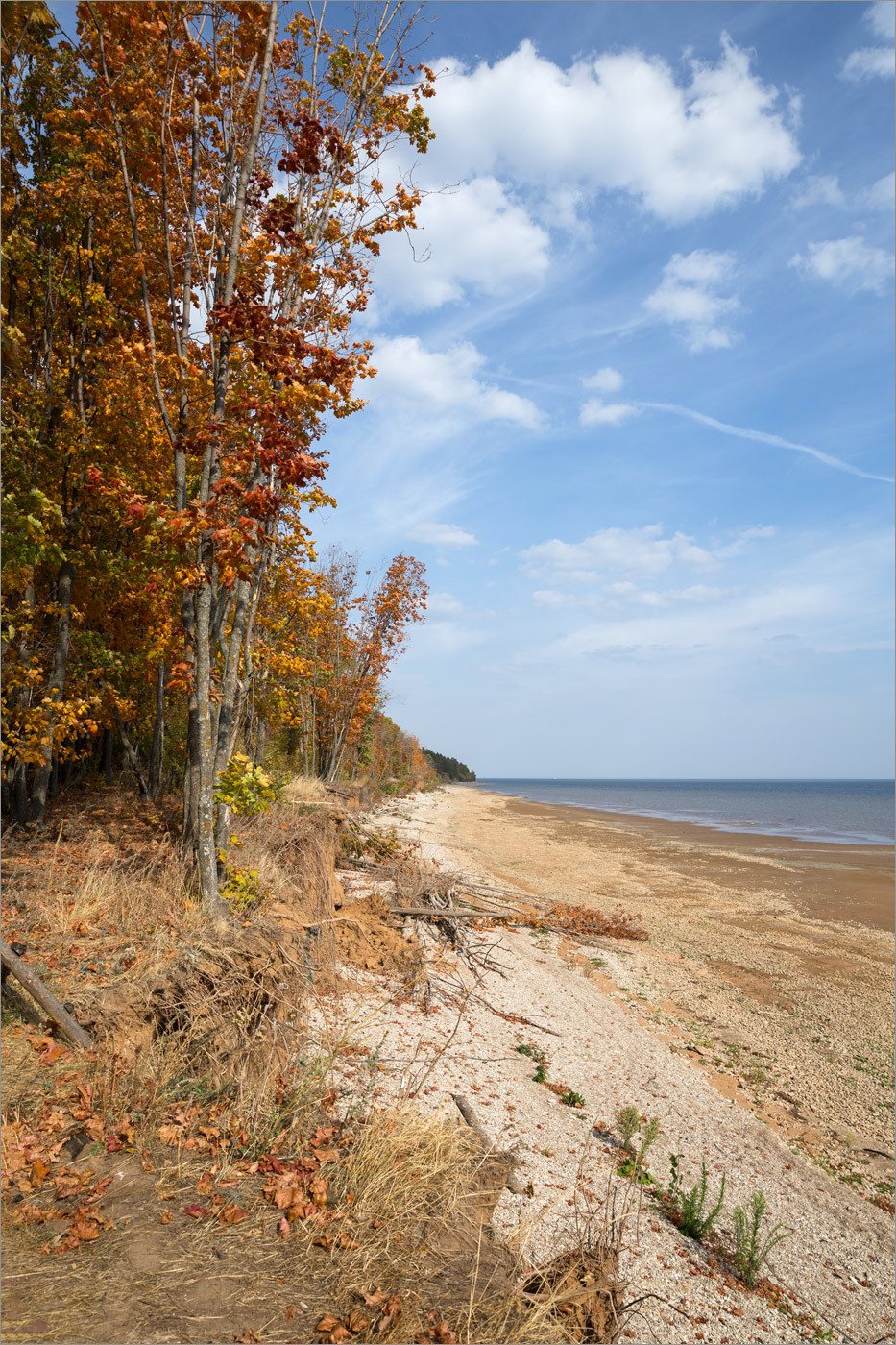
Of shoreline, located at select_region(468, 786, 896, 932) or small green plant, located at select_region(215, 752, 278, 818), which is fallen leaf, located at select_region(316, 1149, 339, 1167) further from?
shoreline, located at select_region(468, 786, 896, 932)

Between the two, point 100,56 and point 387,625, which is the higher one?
point 100,56

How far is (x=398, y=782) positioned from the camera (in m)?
41.8

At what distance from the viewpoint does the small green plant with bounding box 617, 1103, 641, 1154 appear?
5.75 meters

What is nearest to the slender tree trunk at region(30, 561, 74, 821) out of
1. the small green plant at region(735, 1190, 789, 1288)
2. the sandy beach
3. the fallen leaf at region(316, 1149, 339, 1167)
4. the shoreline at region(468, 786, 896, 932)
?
the sandy beach

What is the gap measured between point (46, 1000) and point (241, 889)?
301 cm

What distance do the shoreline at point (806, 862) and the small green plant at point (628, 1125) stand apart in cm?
1283

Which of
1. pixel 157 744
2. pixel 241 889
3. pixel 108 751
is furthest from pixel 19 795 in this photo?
pixel 241 889

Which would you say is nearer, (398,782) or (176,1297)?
(176,1297)

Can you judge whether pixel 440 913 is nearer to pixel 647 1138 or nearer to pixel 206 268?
pixel 647 1138

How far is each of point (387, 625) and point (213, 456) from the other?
1859 cm

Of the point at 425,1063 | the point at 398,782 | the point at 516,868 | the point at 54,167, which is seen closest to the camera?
the point at 425,1063

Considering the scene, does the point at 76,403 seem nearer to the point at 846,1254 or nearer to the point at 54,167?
the point at 54,167

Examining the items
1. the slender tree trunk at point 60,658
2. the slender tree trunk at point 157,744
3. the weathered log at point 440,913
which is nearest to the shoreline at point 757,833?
the weathered log at point 440,913

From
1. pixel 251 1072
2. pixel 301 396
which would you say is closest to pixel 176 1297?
pixel 251 1072
